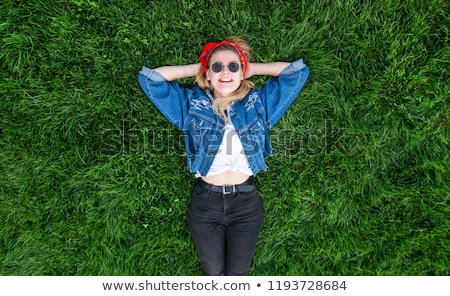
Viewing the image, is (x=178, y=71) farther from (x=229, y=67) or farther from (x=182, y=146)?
(x=182, y=146)

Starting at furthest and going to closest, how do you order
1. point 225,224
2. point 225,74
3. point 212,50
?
1. point 225,224
2. point 212,50
3. point 225,74

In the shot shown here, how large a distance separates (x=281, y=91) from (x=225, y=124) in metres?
0.59

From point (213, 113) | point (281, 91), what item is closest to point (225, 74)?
point (213, 113)

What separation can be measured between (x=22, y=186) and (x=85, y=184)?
25.5 inches

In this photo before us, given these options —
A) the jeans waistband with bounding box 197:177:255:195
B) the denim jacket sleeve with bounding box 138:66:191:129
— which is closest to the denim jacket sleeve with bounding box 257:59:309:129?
the jeans waistband with bounding box 197:177:255:195

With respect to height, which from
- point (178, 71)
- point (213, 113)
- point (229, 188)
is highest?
point (178, 71)

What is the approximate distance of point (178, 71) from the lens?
9.91 ft

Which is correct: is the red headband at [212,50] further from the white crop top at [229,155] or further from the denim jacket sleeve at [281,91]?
the white crop top at [229,155]

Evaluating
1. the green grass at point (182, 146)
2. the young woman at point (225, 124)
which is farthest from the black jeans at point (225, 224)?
the green grass at point (182, 146)

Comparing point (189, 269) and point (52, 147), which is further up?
point (52, 147)

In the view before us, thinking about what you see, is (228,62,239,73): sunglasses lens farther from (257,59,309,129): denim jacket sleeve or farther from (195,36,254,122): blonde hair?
(257,59,309,129): denim jacket sleeve

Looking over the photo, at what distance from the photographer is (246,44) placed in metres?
3.10
